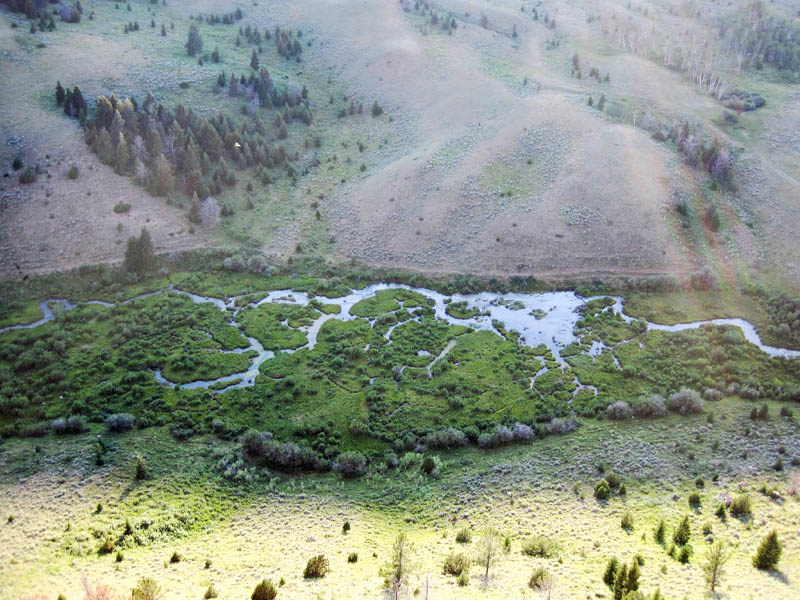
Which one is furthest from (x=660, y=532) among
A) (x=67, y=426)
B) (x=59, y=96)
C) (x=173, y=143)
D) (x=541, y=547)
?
(x=59, y=96)

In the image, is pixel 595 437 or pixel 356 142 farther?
pixel 356 142

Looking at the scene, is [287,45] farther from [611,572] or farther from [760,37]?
[611,572]

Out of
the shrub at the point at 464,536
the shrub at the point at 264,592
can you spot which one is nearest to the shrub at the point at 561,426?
the shrub at the point at 464,536

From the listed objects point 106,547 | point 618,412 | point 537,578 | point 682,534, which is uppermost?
point 537,578

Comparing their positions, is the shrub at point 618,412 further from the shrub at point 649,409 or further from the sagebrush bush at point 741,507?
the sagebrush bush at point 741,507

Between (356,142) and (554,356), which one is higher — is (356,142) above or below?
above

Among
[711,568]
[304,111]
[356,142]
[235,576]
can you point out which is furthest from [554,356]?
[304,111]

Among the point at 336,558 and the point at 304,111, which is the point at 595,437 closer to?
the point at 336,558

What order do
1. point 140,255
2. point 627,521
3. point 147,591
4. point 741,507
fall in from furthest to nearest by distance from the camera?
point 140,255 < point 741,507 < point 627,521 < point 147,591
